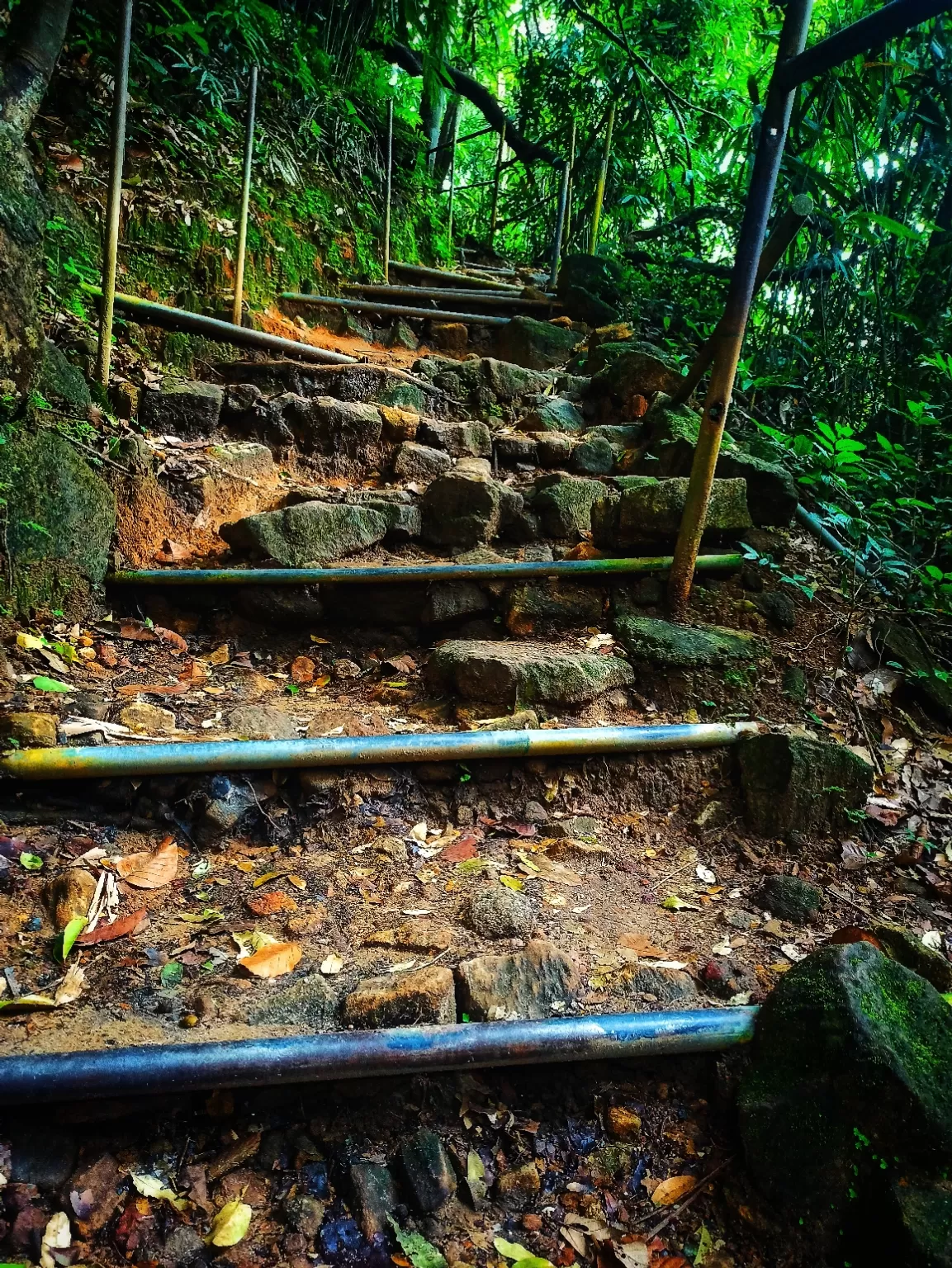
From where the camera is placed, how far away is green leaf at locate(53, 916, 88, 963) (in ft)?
5.02

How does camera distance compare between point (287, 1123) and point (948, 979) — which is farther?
point (948, 979)

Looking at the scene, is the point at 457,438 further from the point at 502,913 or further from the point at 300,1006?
the point at 300,1006

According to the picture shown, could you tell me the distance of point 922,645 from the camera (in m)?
2.88

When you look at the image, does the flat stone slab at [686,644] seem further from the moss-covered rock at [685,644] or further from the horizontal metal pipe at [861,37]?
the horizontal metal pipe at [861,37]

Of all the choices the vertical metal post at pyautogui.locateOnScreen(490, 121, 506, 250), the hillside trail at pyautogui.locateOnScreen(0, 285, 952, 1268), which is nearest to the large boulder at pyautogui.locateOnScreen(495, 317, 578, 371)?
the hillside trail at pyautogui.locateOnScreen(0, 285, 952, 1268)

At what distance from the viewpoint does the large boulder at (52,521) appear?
2.41 meters

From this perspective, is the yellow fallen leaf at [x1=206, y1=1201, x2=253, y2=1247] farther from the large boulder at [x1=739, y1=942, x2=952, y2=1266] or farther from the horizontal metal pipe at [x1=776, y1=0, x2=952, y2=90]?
the horizontal metal pipe at [x1=776, y1=0, x2=952, y2=90]

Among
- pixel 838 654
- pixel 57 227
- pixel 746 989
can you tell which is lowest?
pixel 746 989

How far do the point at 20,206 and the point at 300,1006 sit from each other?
279cm

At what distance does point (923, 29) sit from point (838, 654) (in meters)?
2.55

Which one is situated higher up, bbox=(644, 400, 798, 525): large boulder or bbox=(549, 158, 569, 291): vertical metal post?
bbox=(549, 158, 569, 291): vertical metal post

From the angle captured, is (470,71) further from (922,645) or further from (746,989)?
(746,989)

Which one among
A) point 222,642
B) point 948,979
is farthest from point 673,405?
point 948,979

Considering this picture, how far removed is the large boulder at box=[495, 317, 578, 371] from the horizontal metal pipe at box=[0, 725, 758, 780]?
14.0ft
